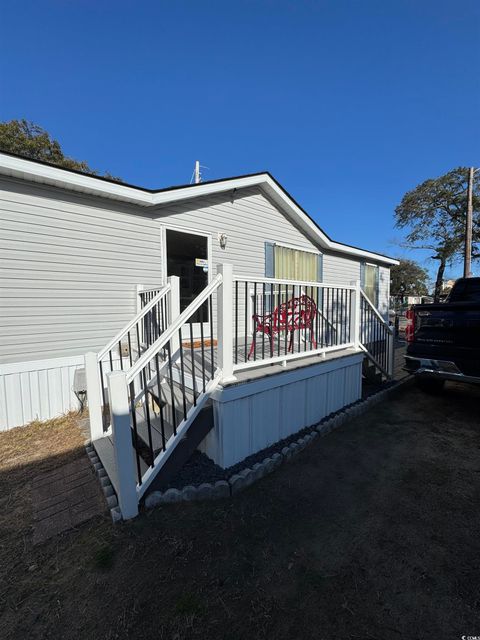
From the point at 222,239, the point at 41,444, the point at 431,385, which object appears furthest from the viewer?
the point at 222,239

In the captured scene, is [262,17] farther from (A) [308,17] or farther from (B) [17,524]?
(B) [17,524]

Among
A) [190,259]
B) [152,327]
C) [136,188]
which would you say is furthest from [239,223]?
[152,327]

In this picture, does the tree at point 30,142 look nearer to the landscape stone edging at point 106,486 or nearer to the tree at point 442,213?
the landscape stone edging at point 106,486

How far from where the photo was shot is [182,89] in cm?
780

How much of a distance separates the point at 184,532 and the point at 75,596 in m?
0.64

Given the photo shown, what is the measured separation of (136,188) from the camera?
4328 mm

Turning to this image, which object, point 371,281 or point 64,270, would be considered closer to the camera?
point 64,270

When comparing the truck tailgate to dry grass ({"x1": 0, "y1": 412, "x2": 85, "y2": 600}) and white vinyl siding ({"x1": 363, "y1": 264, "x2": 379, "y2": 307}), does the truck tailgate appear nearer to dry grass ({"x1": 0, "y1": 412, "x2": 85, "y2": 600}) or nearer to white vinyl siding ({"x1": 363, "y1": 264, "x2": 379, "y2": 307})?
dry grass ({"x1": 0, "y1": 412, "x2": 85, "y2": 600})

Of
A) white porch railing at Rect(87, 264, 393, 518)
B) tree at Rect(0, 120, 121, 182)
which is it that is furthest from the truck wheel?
tree at Rect(0, 120, 121, 182)

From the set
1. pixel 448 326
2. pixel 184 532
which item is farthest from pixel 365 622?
pixel 448 326

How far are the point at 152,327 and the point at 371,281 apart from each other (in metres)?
8.89

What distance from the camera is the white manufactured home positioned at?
2.45m

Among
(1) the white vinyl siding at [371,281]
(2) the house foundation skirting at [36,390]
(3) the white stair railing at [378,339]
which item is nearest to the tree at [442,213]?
(1) the white vinyl siding at [371,281]

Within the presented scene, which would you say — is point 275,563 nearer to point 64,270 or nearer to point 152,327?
point 152,327
